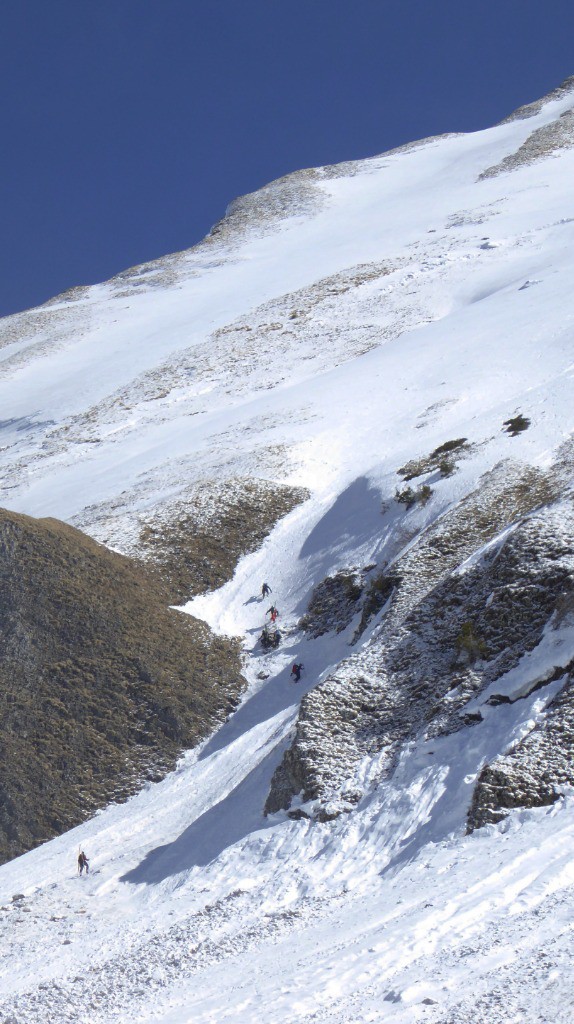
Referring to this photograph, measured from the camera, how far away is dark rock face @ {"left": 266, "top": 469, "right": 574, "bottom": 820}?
21.9 metres

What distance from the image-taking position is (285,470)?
143ft

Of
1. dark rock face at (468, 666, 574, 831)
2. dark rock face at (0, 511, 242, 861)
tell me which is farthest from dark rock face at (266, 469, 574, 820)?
dark rock face at (0, 511, 242, 861)

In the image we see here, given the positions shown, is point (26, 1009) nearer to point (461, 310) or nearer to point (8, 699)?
point (8, 699)

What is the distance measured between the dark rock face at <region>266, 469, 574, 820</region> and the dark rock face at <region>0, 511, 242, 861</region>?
725 cm

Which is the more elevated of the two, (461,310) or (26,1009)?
(461,310)

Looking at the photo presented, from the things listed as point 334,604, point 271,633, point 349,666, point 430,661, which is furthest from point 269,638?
point 430,661

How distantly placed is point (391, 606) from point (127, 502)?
19.4 meters

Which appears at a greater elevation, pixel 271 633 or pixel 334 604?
pixel 271 633

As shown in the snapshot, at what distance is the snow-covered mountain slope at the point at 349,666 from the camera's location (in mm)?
15492

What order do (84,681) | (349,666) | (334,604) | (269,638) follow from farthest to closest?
(334,604), (269,638), (84,681), (349,666)

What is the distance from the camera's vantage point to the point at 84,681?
30.3 meters

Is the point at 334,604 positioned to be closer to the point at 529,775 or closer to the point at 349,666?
the point at 349,666

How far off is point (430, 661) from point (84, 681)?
1154cm

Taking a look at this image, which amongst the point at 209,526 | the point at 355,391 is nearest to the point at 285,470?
the point at 209,526
